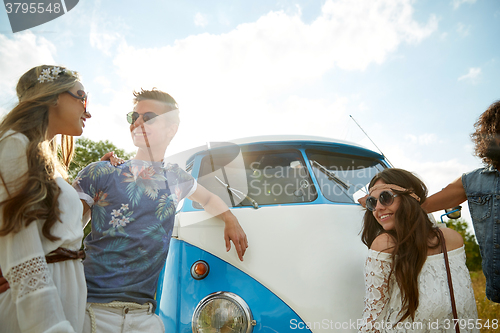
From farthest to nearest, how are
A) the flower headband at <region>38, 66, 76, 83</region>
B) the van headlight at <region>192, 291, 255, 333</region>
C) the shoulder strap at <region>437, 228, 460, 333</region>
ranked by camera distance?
the van headlight at <region>192, 291, 255, 333</region>
the shoulder strap at <region>437, 228, 460, 333</region>
the flower headband at <region>38, 66, 76, 83</region>

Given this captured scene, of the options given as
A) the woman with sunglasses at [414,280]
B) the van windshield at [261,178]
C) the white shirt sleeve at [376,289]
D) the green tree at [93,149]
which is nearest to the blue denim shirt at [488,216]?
the woman with sunglasses at [414,280]

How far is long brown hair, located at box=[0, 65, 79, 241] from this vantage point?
3.72 ft

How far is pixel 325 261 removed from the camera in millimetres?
1967

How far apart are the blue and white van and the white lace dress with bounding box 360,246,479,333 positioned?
0.22 m

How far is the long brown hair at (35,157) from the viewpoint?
1.13m

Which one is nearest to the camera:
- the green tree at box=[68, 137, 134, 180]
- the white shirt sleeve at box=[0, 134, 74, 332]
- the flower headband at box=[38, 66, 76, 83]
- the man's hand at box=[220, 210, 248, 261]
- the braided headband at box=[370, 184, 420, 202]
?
the white shirt sleeve at box=[0, 134, 74, 332]

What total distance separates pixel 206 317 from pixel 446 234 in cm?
144

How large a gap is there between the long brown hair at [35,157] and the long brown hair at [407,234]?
62.8 inches

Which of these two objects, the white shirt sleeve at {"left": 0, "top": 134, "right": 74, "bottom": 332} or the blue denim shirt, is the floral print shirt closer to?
the white shirt sleeve at {"left": 0, "top": 134, "right": 74, "bottom": 332}

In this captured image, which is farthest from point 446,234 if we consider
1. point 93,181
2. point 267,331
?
point 93,181

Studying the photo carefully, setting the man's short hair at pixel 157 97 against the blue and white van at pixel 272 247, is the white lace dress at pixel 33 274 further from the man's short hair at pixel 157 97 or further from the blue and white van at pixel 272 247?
the man's short hair at pixel 157 97

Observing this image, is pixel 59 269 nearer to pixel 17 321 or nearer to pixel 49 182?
pixel 17 321

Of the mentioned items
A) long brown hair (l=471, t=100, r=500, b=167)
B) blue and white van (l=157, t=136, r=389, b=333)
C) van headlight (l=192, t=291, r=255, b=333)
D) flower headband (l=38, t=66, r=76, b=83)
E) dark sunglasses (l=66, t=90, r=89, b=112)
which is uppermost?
flower headband (l=38, t=66, r=76, b=83)

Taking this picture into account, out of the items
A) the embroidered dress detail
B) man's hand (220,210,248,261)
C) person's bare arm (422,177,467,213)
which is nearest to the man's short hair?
man's hand (220,210,248,261)
